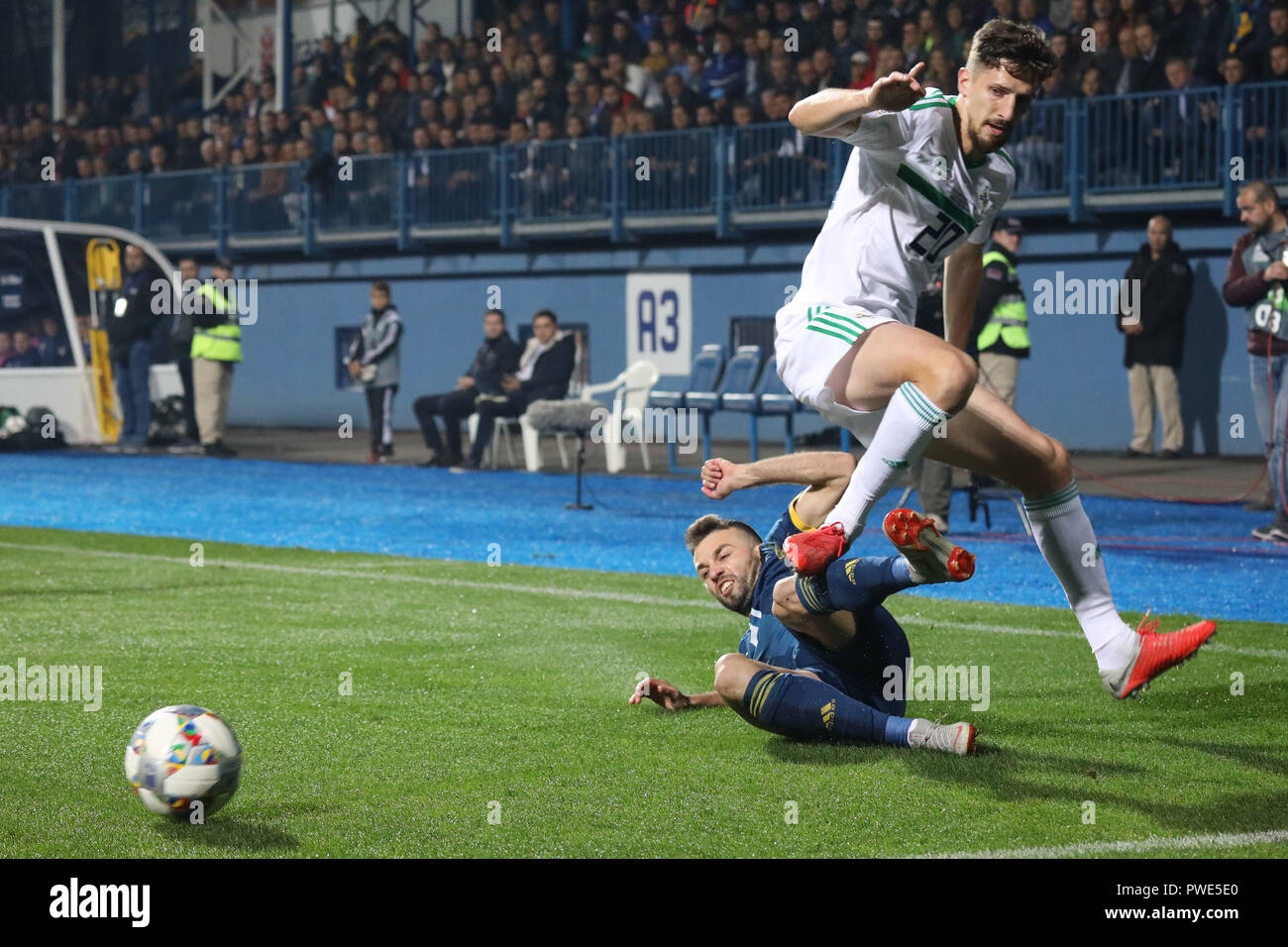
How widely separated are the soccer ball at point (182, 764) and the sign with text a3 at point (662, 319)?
18594mm

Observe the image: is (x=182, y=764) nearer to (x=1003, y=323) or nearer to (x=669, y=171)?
(x=1003, y=323)

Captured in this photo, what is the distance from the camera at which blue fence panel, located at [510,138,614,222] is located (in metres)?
22.8

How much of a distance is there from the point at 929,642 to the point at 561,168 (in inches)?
637

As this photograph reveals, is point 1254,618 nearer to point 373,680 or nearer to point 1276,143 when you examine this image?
point 373,680

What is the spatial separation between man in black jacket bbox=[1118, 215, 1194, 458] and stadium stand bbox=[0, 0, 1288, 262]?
0.70 m

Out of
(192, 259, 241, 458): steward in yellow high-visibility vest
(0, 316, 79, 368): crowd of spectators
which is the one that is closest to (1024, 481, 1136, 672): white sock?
(192, 259, 241, 458): steward in yellow high-visibility vest

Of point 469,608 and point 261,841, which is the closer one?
point 261,841

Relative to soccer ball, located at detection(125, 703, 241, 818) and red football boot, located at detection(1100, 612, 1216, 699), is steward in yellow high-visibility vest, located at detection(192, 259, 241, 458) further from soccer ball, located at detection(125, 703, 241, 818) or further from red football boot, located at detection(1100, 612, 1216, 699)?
red football boot, located at detection(1100, 612, 1216, 699)

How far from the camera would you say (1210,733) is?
592 centimetres

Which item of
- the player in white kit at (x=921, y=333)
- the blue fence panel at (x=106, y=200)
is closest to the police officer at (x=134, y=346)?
the blue fence panel at (x=106, y=200)

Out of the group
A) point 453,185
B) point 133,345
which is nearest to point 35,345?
point 133,345

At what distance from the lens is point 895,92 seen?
475 cm

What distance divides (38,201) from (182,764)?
27714mm
